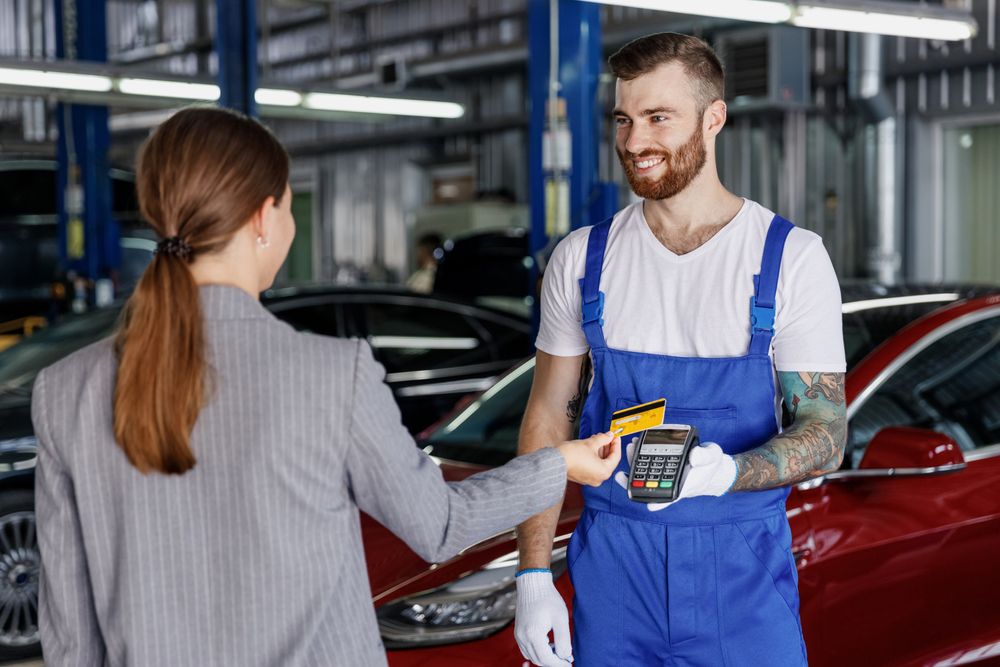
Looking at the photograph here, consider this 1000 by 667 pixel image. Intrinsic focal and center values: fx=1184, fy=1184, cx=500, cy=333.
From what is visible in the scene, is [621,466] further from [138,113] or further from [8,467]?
[138,113]

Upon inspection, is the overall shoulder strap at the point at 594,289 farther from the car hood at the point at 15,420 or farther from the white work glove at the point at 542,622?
the car hood at the point at 15,420

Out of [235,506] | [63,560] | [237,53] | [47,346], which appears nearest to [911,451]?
[235,506]

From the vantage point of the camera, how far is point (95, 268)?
969 centimetres

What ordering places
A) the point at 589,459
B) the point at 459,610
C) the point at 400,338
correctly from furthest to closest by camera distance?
1. the point at 400,338
2. the point at 459,610
3. the point at 589,459

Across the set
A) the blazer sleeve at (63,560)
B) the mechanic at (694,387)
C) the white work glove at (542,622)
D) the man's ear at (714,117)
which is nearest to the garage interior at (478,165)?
the white work glove at (542,622)

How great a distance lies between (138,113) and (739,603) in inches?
626

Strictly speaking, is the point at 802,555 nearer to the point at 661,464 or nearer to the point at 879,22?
A: the point at 661,464

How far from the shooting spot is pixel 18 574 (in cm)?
475

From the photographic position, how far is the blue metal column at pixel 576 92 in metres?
5.52

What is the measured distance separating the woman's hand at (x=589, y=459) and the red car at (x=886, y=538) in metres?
0.82

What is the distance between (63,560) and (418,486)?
455 millimetres

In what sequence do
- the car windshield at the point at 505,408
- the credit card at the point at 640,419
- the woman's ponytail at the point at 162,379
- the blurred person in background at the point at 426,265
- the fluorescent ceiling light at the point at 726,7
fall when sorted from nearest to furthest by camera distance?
the woman's ponytail at the point at 162,379, the credit card at the point at 640,419, the car windshield at the point at 505,408, the fluorescent ceiling light at the point at 726,7, the blurred person in background at the point at 426,265

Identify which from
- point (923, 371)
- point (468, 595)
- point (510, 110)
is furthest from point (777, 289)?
point (510, 110)

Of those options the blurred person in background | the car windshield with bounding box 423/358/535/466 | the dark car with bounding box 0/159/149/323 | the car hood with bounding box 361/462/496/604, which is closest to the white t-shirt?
the car hood with bounding box 361/462/496/604
